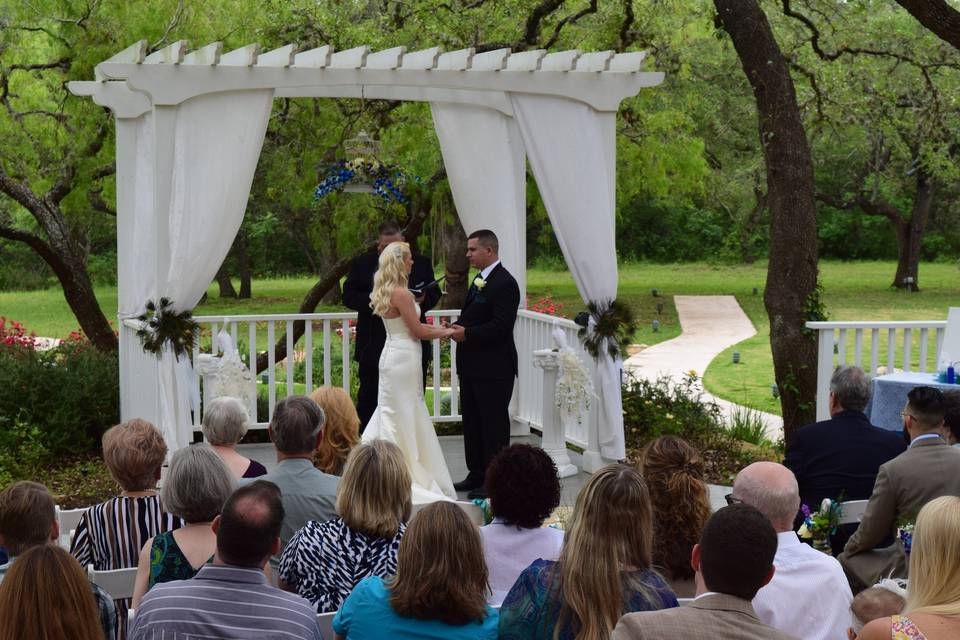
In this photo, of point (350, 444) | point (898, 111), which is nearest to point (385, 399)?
point (350, 444)

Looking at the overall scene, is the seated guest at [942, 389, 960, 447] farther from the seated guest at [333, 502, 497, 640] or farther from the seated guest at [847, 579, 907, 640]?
the seated guest at [333, 502, 497, 640]

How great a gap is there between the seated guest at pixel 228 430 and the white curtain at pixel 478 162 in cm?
357

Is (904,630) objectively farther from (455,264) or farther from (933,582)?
(455,264)

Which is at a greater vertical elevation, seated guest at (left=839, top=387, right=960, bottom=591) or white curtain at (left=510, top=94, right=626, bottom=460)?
white curtain at (left=510, top=94, right=626, bottom=460)

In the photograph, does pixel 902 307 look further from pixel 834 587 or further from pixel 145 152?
pixel 834 587

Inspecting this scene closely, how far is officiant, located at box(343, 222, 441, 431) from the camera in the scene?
25.5 ft

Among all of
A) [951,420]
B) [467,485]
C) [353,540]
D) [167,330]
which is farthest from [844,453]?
[167,330]

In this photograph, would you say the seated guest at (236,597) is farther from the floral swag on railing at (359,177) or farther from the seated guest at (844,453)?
the floral swag on railing at (359,177)

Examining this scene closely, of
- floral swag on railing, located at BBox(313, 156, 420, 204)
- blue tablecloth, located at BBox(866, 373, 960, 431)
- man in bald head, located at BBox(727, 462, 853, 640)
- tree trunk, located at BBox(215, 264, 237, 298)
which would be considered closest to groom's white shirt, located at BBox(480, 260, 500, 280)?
floral swag on railing, located at BBox(313, 156, 420, 204)

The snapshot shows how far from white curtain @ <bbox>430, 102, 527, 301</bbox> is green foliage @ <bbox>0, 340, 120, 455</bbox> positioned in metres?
3.07

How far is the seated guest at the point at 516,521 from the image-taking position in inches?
135

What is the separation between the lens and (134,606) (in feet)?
11.0

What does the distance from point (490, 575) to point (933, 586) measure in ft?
4.22

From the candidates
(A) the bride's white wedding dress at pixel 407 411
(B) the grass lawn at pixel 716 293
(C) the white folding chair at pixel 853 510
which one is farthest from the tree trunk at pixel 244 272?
(C) the white folding chair at pixel 853 510
